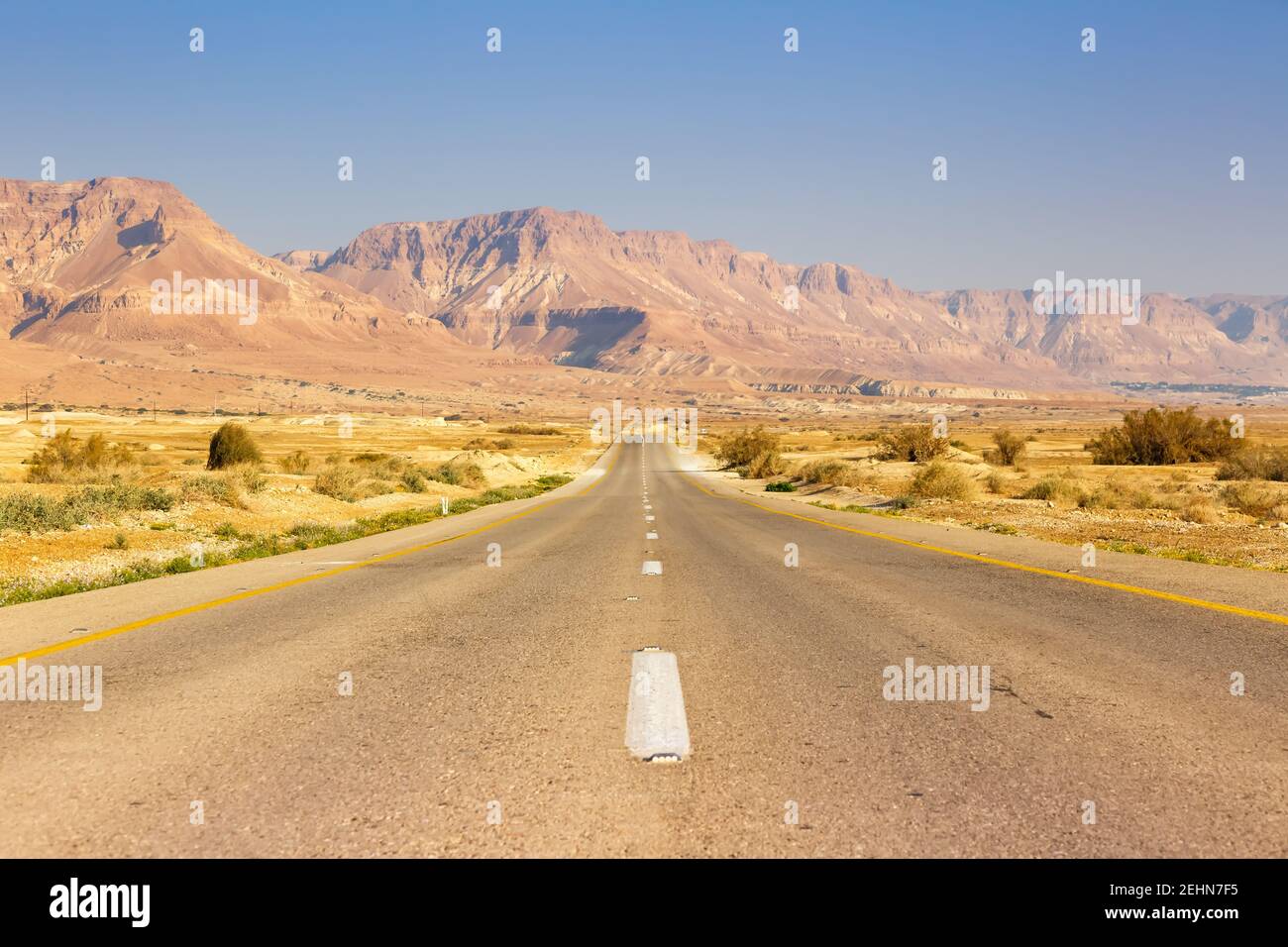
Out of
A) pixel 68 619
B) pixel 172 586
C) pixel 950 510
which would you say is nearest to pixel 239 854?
pixel 68 619

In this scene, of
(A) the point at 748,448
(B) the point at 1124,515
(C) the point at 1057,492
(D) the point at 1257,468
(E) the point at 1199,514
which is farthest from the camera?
(A) the point at 748,448

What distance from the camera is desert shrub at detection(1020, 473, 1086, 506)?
29.0 meters

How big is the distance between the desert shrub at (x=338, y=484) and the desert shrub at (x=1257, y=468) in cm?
3205

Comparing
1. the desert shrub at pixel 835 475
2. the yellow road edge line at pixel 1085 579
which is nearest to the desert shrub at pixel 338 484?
the yellow road edge line at pixel 1085 579

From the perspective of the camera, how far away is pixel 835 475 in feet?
146

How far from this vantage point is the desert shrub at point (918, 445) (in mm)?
52438

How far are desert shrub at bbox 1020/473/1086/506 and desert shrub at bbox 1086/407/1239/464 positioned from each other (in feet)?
72.1

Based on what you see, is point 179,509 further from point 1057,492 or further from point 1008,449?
point 1008,449

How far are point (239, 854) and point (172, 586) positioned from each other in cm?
916

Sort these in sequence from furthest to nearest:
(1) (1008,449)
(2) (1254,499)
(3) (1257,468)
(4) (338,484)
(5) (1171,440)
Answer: (1) (1008,449), (5) (1171,440), (3) (1257,468), (4) (338,484), (2) (1254,499)

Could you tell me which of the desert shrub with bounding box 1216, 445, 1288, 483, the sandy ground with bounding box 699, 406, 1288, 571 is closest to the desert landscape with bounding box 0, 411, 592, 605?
the sandy ground with bounding box 699, 406, 1288, 571

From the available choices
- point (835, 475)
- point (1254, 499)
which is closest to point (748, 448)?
point (835, 475)

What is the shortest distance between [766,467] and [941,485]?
28645mm
